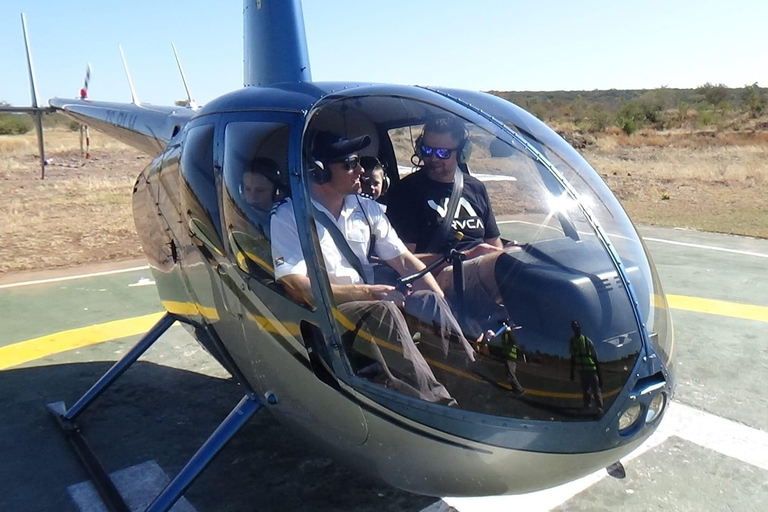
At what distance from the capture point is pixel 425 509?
3.17 meters

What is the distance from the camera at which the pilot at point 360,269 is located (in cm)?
237

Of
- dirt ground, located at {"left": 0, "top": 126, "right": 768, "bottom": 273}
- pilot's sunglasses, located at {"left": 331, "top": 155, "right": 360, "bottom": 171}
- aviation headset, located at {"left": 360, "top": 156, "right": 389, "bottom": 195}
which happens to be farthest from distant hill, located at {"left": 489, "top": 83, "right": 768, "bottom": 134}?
pilot's sunglasses, located at {"left": 331, "top": 155, "right": 360, "bottom": 171}

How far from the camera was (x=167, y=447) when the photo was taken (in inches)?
150

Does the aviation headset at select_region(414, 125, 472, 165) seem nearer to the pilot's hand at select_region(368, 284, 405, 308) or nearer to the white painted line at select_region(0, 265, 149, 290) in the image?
the pilot's hand at select_region(368, 284, 405, 308)

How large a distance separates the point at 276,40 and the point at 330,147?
371 centimetres

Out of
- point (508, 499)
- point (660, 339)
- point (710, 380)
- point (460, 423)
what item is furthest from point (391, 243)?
point (710, 380)

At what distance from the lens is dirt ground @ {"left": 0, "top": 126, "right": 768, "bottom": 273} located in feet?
30.4

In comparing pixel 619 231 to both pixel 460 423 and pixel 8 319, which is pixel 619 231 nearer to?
pixel 460 423

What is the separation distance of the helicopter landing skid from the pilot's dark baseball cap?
113 centimetres

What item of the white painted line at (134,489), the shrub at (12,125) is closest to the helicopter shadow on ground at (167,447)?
the white painted line at (134,489)

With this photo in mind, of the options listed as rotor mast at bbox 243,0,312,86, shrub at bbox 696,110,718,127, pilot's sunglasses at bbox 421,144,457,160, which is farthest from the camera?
shrub at bbox 696,110,718,127

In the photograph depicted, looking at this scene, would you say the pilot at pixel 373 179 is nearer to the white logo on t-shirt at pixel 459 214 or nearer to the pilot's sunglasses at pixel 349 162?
the white logo on t-shirt at pixel 459 214

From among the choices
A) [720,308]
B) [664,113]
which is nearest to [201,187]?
[720,308]

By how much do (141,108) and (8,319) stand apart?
95.3 inches
